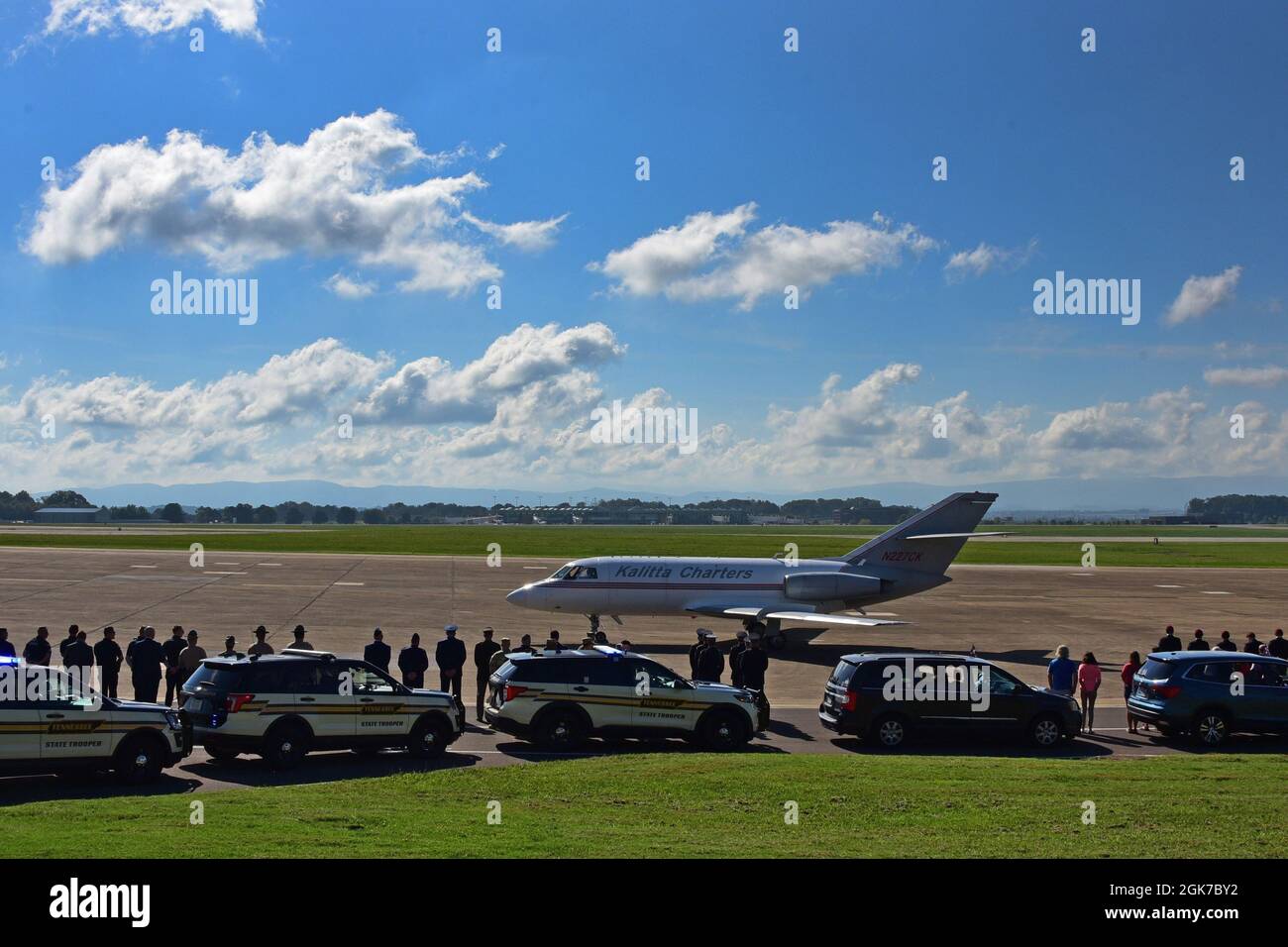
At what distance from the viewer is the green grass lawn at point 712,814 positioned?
1102cm

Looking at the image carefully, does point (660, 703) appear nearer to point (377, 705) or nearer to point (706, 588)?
point (377, 705)

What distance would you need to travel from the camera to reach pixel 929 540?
3988cm

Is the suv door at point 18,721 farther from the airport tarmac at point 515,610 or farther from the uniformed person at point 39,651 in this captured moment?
the airport tarmac at point 515,610

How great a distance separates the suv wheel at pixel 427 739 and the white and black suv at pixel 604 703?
1131mm

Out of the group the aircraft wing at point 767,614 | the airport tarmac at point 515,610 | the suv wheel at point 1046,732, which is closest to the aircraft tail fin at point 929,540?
the airport tarmac at point 515,610

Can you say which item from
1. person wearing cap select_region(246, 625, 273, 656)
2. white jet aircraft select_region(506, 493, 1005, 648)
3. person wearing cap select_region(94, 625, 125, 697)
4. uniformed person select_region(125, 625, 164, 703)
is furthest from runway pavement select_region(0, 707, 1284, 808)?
white jet aircraft select_region(506, 493, 1005, 648)

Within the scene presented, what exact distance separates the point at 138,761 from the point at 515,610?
30.1 metres

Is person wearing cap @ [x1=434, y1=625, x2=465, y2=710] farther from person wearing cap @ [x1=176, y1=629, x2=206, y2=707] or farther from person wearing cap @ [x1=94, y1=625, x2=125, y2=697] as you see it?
person wearing cap @ [x1=94, y1=625, x2=125, y2=697]

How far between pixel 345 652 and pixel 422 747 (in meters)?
14.8

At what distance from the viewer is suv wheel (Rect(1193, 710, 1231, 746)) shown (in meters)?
21.6

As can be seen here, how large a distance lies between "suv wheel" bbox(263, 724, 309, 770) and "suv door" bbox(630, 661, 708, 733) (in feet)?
18.7

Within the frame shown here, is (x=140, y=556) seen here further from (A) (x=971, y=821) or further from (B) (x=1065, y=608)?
(A) (x=971, y=821)
